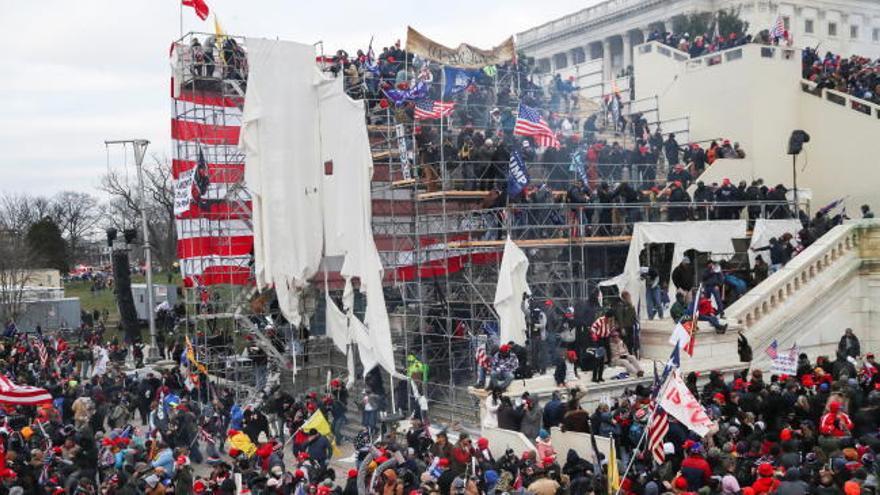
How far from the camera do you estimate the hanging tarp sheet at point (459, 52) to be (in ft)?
Result: 77.8

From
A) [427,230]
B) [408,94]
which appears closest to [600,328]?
[427,230]

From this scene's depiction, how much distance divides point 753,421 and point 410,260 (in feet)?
42.9

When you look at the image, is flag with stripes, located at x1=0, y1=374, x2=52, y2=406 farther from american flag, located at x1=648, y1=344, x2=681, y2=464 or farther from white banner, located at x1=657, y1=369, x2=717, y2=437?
white banner, located at x1=657, y1=369, x2=717, y2=437

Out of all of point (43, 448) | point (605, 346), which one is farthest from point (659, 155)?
point (43, 448)

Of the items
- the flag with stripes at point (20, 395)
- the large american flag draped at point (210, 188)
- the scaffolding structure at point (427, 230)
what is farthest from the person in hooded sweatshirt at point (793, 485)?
the large american flag draped at point (210, 188)

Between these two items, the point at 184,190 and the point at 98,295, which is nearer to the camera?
the point at 184,190

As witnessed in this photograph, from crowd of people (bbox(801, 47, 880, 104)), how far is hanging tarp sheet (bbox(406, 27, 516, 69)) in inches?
400

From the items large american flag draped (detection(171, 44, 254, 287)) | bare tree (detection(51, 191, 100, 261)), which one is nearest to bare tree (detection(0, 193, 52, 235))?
bare tree (detection(51, 191, 100, 261))

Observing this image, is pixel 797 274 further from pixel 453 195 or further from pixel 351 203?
pixel 351 203

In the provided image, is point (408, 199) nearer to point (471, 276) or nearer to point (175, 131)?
point (471, 276)

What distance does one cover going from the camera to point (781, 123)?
28891mm

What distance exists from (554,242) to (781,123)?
37.7 feet

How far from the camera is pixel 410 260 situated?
25.1 metres

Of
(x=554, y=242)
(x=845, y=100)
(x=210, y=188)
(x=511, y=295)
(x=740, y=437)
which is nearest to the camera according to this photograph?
(x=740, y=437)
